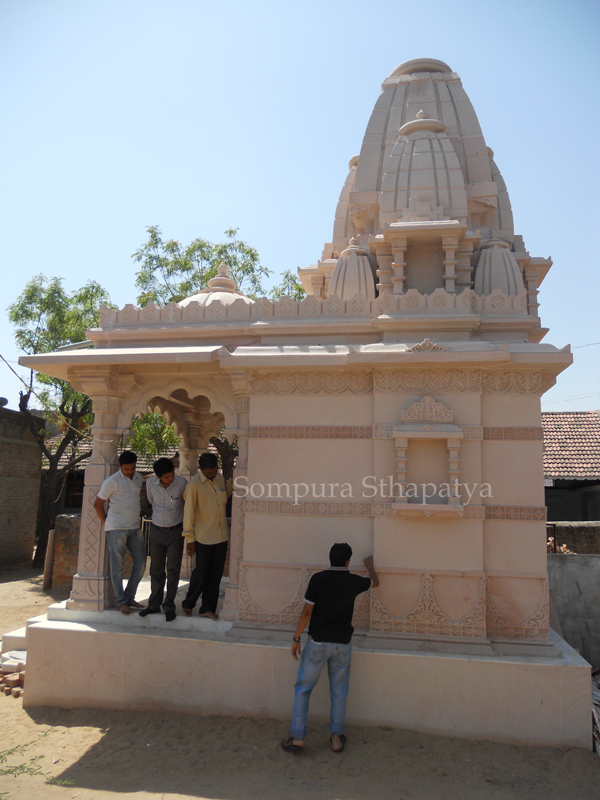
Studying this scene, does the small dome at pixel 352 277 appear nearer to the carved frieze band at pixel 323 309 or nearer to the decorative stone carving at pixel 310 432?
the carved frieze band at pixel 323 309

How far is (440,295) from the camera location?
17.6 ft

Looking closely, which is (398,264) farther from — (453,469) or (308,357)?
(453,469)

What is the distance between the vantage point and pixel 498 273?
20.1 feet

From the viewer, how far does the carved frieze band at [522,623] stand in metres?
4.64

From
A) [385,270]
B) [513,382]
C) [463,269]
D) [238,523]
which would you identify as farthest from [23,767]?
[463,269]

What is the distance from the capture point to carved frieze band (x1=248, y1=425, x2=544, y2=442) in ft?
15.9

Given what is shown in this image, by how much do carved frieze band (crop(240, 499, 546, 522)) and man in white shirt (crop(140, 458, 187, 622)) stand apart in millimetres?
679

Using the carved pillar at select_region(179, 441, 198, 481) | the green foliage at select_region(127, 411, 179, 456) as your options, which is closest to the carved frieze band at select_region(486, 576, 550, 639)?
the carved pillar at select_region(179, 441, 198, 481)

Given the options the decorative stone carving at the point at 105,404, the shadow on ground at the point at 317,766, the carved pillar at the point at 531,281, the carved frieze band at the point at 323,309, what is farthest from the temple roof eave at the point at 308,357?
the shadow on ground at the point at 317,766

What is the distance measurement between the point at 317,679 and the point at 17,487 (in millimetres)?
12293

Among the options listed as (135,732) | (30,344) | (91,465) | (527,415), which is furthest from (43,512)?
(527,415)

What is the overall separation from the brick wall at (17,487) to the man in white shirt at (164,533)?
996 cm

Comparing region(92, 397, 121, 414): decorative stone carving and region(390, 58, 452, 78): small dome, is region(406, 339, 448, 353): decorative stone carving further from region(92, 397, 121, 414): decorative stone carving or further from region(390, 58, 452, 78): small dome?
region(390, 58, 452, 78): small dome

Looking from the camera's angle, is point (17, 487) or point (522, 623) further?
point (17, 487)
